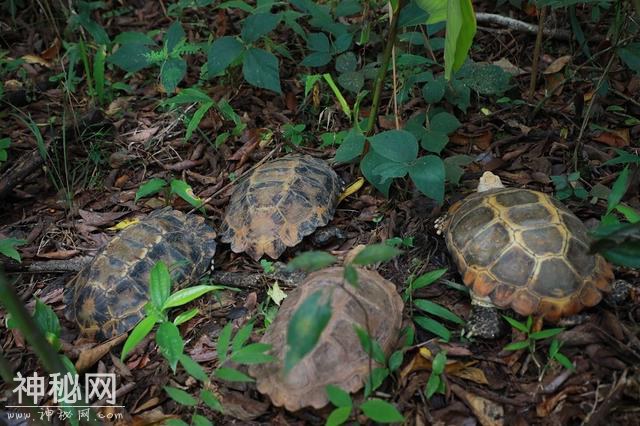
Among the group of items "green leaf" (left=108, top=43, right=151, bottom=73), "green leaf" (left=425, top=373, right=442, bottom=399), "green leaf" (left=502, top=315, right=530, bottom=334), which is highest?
"green leaf" (left=108, top=43, right=151, bottom=73)

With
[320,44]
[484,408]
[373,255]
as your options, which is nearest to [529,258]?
[484,408]

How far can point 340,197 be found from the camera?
4.28 meters

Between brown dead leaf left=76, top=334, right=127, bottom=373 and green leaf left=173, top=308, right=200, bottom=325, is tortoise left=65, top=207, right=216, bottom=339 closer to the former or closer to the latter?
brown dead leaf left=76, top=334, right=127, bottom=373

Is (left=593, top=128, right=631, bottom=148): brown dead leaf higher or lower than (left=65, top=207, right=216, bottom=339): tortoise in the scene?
A: higher

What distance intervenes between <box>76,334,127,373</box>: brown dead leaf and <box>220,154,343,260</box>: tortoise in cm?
105

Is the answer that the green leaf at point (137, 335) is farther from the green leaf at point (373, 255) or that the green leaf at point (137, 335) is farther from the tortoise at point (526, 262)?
the tortoise at point (526, 262)

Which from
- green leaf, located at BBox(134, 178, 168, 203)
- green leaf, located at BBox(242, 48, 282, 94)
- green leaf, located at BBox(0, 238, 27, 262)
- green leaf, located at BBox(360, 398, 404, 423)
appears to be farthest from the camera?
green leaf, located at BBox(134, 178, 168, 203)

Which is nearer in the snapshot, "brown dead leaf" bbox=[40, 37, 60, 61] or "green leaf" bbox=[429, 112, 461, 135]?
"green leaf" bbox=[429, 112, 461, 135]

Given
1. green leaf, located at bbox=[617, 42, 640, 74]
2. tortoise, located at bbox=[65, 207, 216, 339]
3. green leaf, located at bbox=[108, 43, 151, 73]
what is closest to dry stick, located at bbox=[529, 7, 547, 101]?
green leaf, located at bbox=[617, 42, 640, 74]

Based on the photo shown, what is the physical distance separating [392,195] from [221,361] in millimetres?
1962

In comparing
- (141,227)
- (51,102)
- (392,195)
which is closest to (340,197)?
(392,195)

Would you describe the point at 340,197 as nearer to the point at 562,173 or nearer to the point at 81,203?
the point at 562,173

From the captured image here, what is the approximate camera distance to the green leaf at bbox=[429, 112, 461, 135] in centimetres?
407

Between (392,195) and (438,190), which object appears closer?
(438,190)
